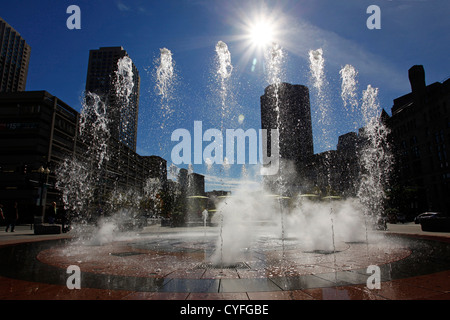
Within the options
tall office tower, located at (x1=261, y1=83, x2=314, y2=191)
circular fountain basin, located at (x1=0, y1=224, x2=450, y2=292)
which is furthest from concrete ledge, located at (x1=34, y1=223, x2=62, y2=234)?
tall office tower, located at (x1=261, y1=83, x2=314, y2=191)

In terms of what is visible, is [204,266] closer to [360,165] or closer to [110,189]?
[360,165]

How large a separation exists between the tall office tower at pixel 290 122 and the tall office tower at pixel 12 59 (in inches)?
5018

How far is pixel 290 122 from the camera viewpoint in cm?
7869

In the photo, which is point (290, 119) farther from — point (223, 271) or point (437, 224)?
point (223, 271)

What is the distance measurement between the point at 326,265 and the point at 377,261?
1.19 metres

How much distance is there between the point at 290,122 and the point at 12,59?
5628 inches

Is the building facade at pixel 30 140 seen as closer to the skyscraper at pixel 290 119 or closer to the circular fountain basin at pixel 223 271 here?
the circular fountain basin at pixel 223 271

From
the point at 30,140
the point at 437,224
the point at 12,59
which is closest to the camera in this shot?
the point at 437,224

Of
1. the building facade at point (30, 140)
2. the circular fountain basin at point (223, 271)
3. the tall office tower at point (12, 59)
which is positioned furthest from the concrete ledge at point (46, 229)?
the tall office tower at point (12, 59)

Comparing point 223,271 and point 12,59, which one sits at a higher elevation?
point 12,59

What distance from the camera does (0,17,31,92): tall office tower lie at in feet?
394

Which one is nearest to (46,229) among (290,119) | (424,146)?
(424,146)

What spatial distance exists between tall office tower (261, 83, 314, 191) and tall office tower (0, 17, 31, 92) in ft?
418
